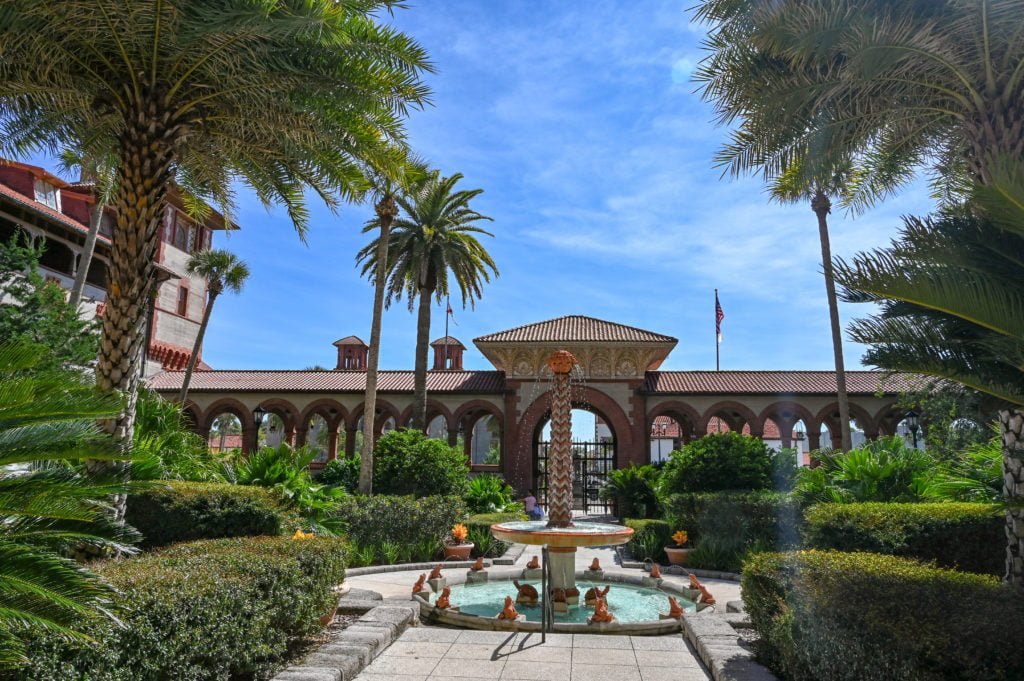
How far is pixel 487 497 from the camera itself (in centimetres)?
1878

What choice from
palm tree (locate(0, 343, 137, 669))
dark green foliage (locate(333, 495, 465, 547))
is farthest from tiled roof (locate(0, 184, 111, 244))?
palm tree (locate(0, 343, 137, 669))

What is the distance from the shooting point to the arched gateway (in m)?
26.0

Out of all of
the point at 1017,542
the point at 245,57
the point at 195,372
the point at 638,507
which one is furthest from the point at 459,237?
the point at 1017,542

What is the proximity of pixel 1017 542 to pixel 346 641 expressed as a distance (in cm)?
574

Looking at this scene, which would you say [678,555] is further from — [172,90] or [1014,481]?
[172,90]

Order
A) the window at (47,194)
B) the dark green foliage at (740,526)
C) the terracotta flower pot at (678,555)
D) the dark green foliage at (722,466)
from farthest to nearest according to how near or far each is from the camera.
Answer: the window at (47,194) → the dark green foliage at (722,466) → the terracotta flower pot at (678,555) → the dark green foliage at (740,526)

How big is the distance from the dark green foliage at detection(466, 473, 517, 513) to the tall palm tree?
37.0 feet

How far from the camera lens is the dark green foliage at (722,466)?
14195 mm

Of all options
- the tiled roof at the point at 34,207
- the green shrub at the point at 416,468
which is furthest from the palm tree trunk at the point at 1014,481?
the tiled roof at the point at 34,207

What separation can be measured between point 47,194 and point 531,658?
3245 centimetres

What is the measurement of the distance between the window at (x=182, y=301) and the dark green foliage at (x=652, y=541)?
31.1 metres

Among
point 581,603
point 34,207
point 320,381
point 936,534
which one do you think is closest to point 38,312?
point 34,207

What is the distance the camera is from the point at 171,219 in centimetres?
3666

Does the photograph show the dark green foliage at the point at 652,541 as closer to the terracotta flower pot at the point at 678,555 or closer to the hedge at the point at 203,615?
the terracotta flower pot at the point at 678,555
